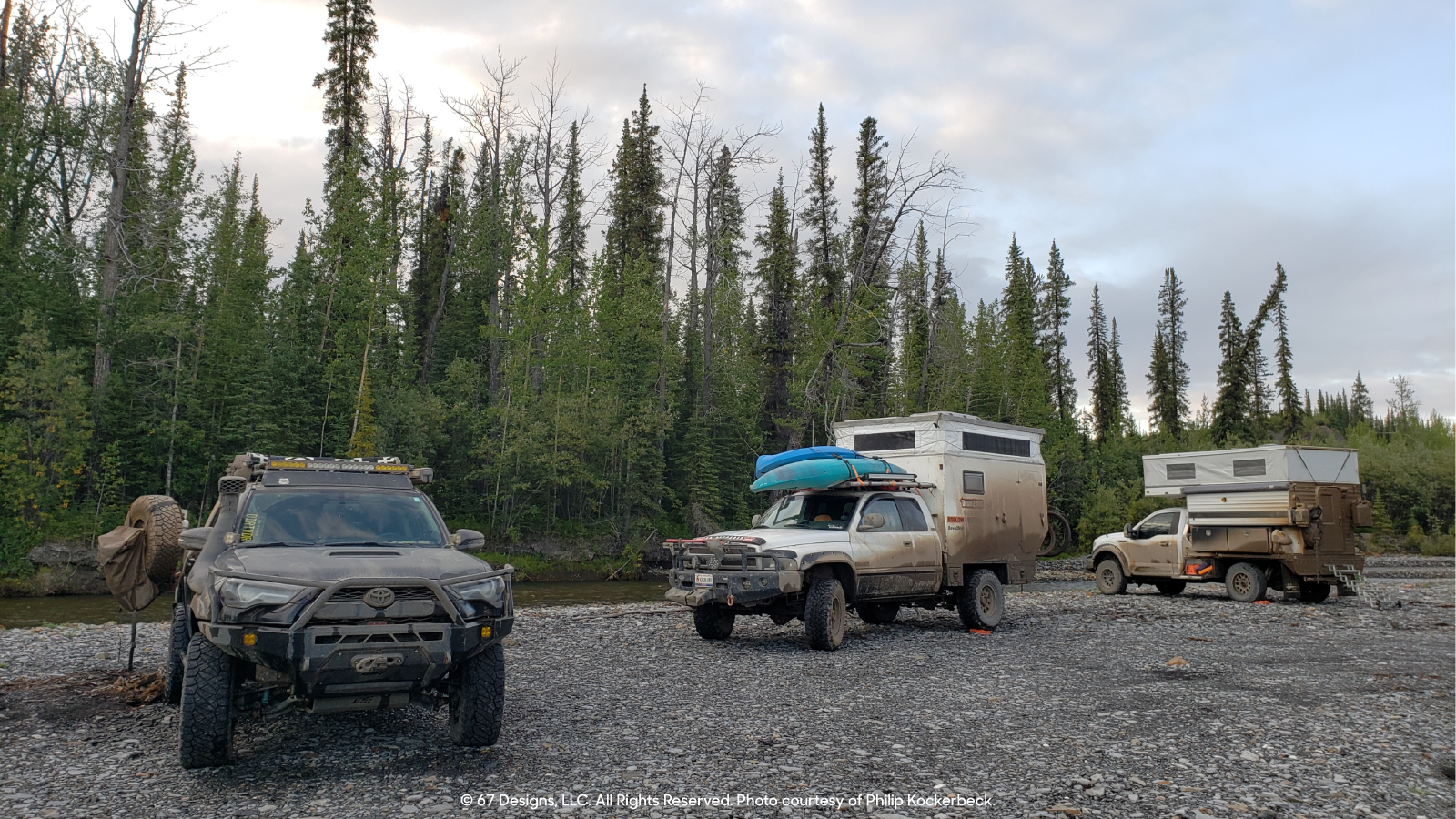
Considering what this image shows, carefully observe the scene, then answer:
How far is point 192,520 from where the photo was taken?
3056 cm

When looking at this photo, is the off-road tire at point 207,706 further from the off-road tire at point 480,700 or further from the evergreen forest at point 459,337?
the evergreen forest at point 459,337

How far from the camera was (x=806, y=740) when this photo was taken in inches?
264

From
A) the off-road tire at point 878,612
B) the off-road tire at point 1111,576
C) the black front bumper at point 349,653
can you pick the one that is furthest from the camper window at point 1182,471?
the black front bumper at point 349,653

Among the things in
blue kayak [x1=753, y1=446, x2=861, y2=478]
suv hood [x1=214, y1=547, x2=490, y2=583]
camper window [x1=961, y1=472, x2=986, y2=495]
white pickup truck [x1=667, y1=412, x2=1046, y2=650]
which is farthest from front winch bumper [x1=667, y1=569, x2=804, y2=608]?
suv hood [x1=214, y1=547, x2=490, y2=583]

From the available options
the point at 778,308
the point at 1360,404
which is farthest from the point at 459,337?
the point at 1360,404

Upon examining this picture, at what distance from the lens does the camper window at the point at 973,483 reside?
45.0 feet

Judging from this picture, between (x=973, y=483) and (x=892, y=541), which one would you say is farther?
(x=973, y=483)

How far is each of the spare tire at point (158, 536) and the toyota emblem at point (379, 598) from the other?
3.61 meters

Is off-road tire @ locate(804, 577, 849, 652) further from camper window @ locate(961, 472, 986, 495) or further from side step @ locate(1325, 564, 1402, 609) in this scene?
side step @ locate(1325, 564, 1402, 609)

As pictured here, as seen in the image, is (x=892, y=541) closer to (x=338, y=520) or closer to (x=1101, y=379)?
(x=338, y=520)

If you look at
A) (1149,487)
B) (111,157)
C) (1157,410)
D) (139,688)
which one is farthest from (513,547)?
(1157,410)

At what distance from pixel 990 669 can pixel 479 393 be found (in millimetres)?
35020

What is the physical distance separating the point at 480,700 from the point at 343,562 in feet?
4.38

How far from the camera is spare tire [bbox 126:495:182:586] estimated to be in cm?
775
